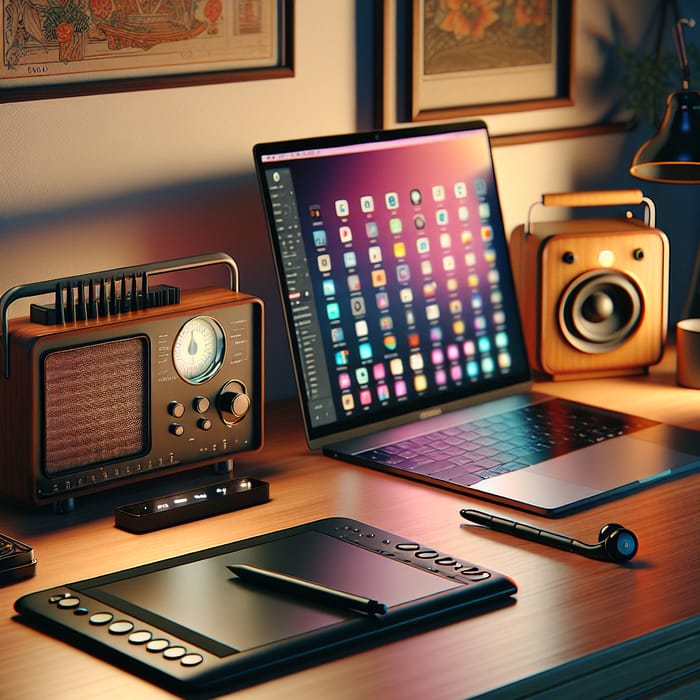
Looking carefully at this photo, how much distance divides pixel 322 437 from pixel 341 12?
0.57 metres

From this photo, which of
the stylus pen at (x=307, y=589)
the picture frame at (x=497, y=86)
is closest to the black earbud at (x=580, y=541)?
the stylus pen at (x=307, y=589)

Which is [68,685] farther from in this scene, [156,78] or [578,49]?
[578,49]

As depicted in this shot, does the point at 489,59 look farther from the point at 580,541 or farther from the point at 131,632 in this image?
the point at 131,632

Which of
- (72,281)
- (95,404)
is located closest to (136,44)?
(72,281)

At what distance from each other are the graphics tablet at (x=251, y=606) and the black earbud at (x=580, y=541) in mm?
95

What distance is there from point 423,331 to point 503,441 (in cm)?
20

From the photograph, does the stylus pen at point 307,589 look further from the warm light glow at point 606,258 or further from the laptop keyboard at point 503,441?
the warm light glow at point 606,258

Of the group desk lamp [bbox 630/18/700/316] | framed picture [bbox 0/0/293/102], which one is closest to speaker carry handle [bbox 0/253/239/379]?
framed picture [bbox 0/0/293/102]

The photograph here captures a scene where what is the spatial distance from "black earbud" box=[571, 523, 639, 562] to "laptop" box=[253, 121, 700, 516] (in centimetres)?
14

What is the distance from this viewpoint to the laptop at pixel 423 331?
142cm

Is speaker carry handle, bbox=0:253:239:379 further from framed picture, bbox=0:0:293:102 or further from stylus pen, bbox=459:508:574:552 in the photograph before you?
stylus pen, bbox=459:508:574:552

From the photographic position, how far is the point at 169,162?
5.07 feet

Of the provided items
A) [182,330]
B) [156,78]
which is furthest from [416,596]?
[156,78]

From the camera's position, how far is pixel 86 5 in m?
1.42
